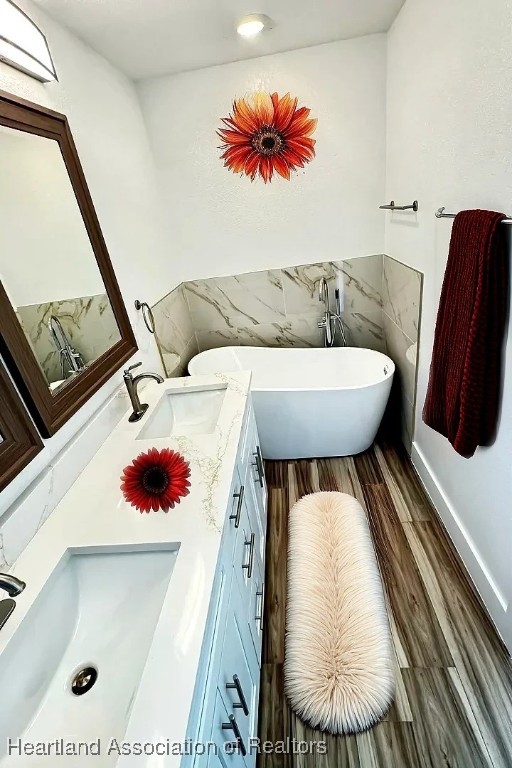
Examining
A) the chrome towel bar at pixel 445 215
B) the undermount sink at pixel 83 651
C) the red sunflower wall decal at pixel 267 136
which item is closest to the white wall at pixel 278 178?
the red sunflower wall decal at pixel 267 136

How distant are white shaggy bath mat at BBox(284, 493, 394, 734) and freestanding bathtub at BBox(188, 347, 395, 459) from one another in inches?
21.3

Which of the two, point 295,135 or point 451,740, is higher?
point 295,135

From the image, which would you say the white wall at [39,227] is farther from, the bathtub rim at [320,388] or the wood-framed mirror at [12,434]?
the bathtub rim at [320,388]

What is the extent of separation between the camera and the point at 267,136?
236cm

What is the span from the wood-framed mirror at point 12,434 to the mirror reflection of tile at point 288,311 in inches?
52.2

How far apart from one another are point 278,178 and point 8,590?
2569 mm

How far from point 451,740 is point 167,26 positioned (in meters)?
2.97

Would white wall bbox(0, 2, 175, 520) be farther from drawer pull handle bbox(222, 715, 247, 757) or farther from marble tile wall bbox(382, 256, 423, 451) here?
marble tile wall bbox(382, 256, 423, 451)

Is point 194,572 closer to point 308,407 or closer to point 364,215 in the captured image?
point 308,407

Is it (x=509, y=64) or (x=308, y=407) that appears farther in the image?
(x=308, y=407)

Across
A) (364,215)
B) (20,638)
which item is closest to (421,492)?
(364,215)

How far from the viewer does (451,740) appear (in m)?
1.21

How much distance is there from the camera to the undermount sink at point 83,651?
741 millimetres

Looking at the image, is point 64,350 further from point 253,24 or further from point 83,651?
point 253,24
